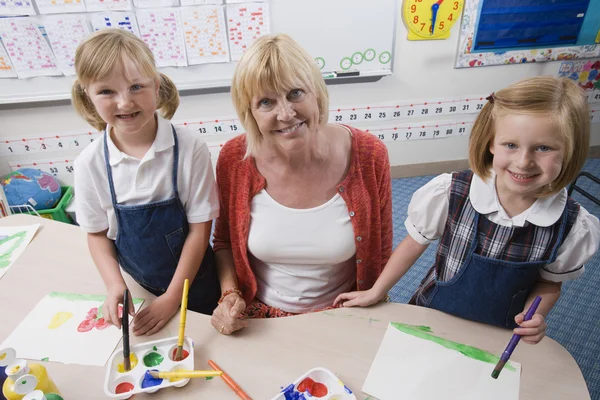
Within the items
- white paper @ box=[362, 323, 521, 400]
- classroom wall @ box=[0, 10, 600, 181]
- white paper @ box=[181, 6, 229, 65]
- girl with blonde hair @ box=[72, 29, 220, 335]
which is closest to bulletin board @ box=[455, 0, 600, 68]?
classroom wall @ box=[0, 10, 600, 181]

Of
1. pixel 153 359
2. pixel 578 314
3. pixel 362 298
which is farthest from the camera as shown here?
pixel 578 314

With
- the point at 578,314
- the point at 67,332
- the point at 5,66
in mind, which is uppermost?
the point at 5,66

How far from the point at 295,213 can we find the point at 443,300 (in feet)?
1.41

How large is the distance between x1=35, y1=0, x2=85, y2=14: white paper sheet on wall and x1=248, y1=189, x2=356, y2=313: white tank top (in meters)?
1.73

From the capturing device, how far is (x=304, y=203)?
103 cm

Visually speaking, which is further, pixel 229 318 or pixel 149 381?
pixel 229 318

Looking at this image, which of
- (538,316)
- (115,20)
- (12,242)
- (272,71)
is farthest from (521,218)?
(115,20)

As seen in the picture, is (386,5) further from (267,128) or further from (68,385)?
(68,385)

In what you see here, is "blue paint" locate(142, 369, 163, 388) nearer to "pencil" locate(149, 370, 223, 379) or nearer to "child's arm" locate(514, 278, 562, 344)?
"pencil" locate(149, 370, 223, 379)

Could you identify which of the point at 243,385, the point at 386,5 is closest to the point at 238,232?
the point at 243,385

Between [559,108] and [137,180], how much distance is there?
0.91 m

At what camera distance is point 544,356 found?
0.79 metres

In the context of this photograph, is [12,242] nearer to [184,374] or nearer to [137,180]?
[137,180]

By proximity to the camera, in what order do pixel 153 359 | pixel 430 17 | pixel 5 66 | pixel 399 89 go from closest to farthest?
pixel 153 359, pixel 5 66, pixel 430 17, pixel 399 89
